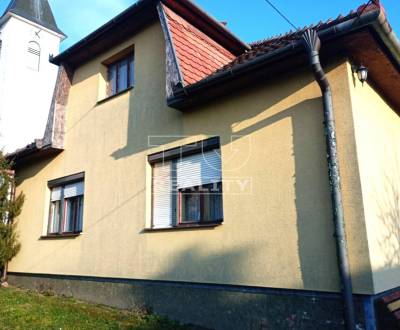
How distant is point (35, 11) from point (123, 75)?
18040 millimetres

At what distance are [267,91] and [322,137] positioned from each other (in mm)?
1249

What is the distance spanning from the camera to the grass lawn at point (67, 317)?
19.6ft

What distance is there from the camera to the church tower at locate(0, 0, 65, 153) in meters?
17.9

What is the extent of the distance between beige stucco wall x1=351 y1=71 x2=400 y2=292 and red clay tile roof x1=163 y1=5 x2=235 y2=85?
311cm

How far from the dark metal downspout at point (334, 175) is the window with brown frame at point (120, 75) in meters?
4.83

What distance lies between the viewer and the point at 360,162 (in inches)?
191

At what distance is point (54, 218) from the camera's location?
1016cm

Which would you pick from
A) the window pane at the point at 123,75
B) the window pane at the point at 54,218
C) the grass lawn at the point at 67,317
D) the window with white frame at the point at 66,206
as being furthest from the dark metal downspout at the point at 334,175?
the window pane at the point at 54,218

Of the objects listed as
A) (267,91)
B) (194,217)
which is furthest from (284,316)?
(267,91)

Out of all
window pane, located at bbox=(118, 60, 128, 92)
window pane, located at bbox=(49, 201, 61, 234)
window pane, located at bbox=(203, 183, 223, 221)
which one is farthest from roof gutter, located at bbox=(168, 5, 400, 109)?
window pane, located at bbox=(49, 201, 61, 234)

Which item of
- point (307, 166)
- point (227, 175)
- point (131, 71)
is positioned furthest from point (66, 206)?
point (307, 166)

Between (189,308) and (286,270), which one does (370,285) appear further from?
(189,308)

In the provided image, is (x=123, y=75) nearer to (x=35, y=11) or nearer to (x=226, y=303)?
(x=226, y=303)

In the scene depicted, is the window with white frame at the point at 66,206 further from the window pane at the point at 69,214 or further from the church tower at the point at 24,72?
the church tower at the point at 24,72
